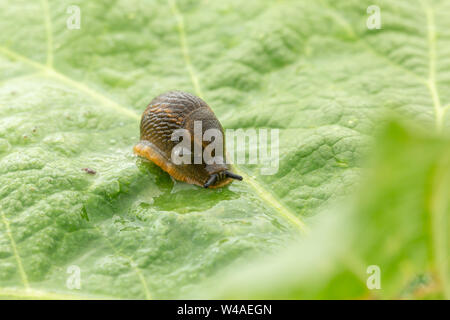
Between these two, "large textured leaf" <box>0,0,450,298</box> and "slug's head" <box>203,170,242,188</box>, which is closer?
"large textured leaf" <box>0,0,450,298</box>

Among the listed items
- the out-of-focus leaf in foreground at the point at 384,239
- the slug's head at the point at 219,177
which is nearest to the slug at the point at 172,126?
the slug's head at the point at 219,177

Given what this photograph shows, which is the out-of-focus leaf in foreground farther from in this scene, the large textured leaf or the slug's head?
the slug's head

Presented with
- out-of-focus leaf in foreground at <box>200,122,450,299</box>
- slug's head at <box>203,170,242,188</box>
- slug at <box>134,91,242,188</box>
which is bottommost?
out-of-focus leaf in foreground at <box>200,122,450,299</box>

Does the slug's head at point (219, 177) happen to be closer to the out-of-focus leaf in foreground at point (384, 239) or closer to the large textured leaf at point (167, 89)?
the large textured leaf at point (167, 89)

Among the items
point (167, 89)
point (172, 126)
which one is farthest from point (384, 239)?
point (167, 89)

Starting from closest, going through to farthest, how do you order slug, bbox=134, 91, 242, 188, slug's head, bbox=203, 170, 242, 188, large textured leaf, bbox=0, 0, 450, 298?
large textured leaf, bbox=0, 0, 450, 298 < slug's head, bbox=203, 170, 242, 188 < slug, bbox=134, 91, 242, 188

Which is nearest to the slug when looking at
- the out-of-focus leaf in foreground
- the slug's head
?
the slug's head

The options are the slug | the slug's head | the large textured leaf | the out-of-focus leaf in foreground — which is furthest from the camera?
the slug
